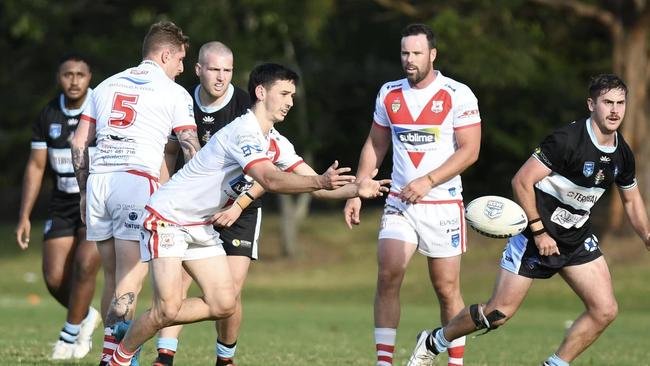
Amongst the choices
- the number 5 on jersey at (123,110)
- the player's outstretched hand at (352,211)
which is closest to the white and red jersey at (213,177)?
the number 5 on jersey at (123,110)

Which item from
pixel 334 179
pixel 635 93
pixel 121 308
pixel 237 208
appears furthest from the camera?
pixel 635 93

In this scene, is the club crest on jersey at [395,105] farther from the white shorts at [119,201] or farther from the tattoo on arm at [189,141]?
the white shorts at [119,201]

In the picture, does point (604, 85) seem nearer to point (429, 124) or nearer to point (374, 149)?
point (429, 124)

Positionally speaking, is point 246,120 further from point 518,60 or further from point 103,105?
point 518,60

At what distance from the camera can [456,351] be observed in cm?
883

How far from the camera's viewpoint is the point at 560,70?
2964 cm

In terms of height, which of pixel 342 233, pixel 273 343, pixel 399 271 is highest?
pixel 399 271

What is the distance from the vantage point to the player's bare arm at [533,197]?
838cm

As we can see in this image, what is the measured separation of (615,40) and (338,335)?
542 inches

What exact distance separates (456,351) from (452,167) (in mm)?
1476

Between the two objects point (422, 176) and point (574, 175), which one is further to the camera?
point (422, 176)

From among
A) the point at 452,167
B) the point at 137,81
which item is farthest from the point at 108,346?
the point at 452,167

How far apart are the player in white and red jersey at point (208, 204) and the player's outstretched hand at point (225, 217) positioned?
13mm

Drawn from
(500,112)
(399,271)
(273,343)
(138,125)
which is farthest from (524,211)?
(500,112)
